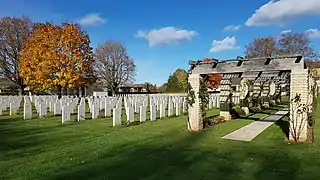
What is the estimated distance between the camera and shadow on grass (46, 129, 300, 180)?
5523mm

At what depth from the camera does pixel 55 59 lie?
2802 centimetres

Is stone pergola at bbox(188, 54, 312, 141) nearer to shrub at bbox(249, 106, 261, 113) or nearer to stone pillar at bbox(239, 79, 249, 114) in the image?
stone pillar at bbox(239, 79, 249, 114)

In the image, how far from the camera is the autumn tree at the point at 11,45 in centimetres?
3713

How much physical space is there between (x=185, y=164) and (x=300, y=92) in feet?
17.0

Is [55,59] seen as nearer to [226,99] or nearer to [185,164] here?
[226,99]

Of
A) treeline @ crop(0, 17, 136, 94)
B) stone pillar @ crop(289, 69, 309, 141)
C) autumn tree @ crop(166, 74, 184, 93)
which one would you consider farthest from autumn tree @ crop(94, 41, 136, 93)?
stone pillar @ crop(289, 69, 309, 141)

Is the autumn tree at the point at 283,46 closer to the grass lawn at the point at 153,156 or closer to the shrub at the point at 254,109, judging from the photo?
the shrub at the point at 254,109

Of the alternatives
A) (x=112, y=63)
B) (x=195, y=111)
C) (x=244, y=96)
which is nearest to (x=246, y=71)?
(x=195, y=111)

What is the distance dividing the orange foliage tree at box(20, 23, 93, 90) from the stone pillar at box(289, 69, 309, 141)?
76.1ft

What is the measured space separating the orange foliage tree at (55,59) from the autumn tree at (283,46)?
23310 mm

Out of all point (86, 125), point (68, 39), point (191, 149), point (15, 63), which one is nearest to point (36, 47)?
point (68, 39)

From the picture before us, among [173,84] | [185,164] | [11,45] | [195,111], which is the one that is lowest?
[185,164]

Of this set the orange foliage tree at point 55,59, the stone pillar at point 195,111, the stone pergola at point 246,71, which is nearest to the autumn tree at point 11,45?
the orange foliage tree at point 55,59

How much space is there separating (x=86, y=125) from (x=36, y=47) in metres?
18.9
